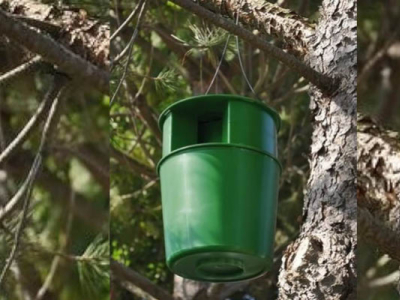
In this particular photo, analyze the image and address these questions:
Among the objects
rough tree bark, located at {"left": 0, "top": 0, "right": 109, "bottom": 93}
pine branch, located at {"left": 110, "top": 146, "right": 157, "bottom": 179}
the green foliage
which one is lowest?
the green foliage

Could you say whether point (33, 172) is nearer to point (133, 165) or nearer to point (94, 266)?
point (94, 266)

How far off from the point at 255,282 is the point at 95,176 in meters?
1.35

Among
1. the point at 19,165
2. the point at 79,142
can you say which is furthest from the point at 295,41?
the point at 19,165

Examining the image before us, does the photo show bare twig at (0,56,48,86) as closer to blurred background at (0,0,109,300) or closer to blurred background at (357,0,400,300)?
blurred background at (0,0,109,300)

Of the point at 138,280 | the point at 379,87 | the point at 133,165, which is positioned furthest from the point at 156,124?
the point at 379,87

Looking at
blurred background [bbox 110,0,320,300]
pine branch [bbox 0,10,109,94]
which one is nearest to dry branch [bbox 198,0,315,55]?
pine branch [bbox 0,10,109,94]

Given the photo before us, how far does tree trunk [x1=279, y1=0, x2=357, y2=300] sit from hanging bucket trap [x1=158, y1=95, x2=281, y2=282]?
0.05m

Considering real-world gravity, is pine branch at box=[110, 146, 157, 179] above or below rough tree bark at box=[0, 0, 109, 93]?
above

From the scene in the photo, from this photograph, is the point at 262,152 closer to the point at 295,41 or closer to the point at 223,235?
the point at 223,235

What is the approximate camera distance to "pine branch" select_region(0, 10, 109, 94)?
1.50m

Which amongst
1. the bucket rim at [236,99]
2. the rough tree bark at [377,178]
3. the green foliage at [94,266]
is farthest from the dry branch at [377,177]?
the green foliage at [94,266]

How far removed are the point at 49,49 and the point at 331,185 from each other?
1.48 ft

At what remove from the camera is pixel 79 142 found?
1.76 m

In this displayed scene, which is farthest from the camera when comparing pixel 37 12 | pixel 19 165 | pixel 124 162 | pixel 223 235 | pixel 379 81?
pixel 124 162
